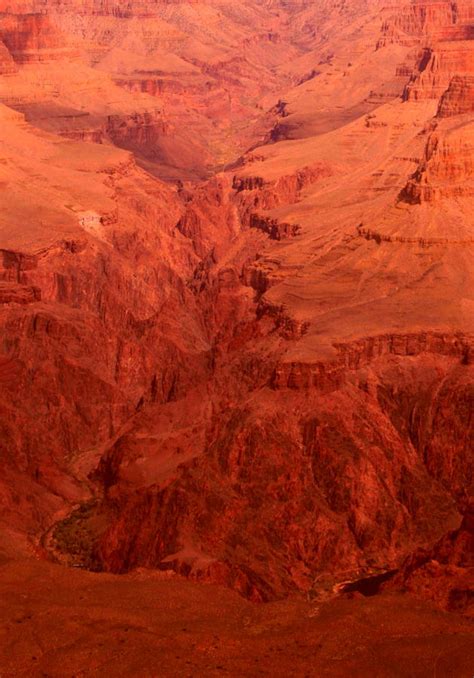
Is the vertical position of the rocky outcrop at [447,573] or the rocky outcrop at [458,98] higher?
the rocky outcrop at [458,98]

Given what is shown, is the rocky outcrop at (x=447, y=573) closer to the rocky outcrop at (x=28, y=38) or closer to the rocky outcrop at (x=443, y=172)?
the rocky outcrop at (x=443, y=172)

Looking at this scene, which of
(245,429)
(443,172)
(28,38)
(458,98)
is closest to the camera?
(245,429)

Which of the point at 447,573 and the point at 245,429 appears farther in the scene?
the point at 245,429

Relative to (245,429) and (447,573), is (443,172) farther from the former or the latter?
(447,573)

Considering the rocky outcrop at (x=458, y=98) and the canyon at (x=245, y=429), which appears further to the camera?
the rocky outcrop at (x=458, y=98)

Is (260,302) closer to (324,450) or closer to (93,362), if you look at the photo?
(93,362)

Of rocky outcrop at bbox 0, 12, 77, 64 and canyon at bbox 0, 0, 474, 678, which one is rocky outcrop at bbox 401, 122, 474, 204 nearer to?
canyon at bbox 0, 0, 474, 678

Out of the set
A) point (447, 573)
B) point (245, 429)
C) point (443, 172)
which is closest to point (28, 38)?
point (443, 172)

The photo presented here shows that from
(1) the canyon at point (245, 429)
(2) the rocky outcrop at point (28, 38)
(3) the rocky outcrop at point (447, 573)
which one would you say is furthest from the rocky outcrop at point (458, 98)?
(3) the rocky outcrop at point (447, 573)

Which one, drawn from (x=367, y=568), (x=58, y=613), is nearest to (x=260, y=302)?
(x=367, y=568)
